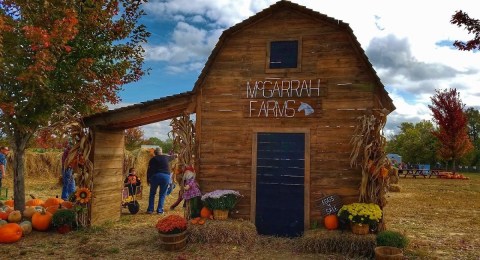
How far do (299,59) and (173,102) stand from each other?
3.24 m

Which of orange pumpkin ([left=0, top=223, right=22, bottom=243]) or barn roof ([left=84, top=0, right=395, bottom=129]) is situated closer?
orange pumpkin ([left=0, top=223, right=22, bottom=243])

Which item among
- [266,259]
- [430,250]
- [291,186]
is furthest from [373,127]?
[266,259]

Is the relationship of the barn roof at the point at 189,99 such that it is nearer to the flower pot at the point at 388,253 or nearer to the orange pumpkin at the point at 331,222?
the orange pumpkin at the point at 331,222

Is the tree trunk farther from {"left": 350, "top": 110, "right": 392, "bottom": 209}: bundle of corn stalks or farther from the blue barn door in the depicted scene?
{"left": 350, "top": 110, "right": 392, "bottom": 209}: bundle of corn stalks

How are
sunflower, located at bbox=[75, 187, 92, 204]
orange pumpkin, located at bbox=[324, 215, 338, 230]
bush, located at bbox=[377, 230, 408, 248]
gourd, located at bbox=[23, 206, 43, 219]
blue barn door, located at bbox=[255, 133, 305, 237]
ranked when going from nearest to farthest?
bush, located at bbox=[377, 230, 408, 248] → orange pumpkin, located at bbox=[324, 215, 338, 230] → blue barn door, located at bbox=[255, 133, 305, 237] → sunflower, located at bbox=[75, 187, 92, 204] → gourd, located at bbox=[23, 206, 43, 219]

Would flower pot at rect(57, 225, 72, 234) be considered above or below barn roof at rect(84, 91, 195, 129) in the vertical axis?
below

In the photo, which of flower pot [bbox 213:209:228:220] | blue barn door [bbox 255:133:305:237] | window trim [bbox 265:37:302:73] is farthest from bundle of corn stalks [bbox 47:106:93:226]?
window trim [bbox 265:37:302:73]

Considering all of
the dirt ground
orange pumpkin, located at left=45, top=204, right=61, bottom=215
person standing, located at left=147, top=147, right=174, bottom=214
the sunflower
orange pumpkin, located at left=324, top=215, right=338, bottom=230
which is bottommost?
the dirt ground

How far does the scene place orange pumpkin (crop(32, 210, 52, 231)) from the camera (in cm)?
936

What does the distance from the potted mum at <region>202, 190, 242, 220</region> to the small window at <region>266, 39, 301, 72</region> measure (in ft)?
10.1

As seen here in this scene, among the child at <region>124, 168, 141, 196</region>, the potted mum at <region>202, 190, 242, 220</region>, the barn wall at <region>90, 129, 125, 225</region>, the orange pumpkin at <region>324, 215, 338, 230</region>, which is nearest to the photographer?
the orange pumpkin at <region>324, 215, 338, 230</region>

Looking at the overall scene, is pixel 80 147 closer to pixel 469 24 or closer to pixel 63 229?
pixel 63 229

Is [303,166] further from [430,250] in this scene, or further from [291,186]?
[430,250]

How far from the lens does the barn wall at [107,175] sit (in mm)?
10102
